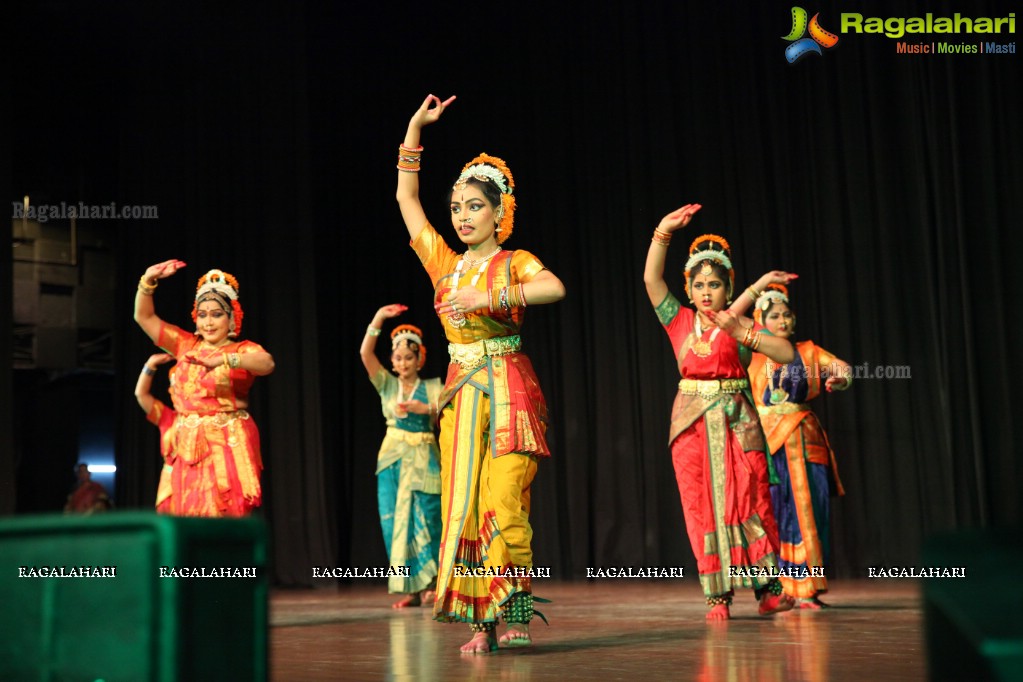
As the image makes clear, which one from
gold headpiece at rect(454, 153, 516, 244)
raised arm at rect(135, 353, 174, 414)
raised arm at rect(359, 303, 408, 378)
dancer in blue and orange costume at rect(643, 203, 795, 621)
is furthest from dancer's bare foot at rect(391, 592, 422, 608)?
gold headpiece at rect(454, 153, 516, 244)

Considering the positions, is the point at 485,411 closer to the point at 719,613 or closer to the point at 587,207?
the point at 719,613

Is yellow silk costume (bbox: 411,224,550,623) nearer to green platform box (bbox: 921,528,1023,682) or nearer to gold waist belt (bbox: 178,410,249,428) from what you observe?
gold waist belt (bbox: 178,410,249,428)

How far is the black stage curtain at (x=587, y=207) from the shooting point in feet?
22.9

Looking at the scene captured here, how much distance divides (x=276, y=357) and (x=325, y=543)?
4.52 feet

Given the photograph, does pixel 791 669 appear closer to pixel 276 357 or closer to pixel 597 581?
pixel 597 581

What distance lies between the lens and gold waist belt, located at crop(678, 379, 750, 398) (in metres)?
5.19

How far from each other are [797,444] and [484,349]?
2.30 m

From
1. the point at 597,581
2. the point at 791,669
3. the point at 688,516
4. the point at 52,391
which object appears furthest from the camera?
the point at 52,391

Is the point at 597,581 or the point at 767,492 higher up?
the point at 767,492

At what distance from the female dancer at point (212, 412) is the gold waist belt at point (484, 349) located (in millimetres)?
1110

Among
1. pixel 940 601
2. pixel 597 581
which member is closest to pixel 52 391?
pixel 597 581

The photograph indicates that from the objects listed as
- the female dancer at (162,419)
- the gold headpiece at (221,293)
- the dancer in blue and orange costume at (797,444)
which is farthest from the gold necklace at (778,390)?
the female dancer at (162,419)

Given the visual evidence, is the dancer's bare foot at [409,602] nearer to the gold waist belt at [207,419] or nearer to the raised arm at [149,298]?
the gold waist belt at [207,419]

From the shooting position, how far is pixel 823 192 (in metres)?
Result: 7.43
